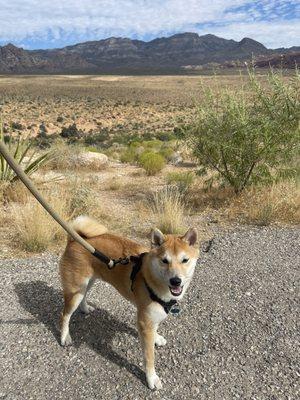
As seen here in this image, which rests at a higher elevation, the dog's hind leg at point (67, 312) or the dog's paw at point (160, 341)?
the dog's hind leg at point (67, 312)

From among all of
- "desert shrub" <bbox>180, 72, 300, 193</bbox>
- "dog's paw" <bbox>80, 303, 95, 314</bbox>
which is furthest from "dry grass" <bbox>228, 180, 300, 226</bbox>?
"dog's paw" <bbox>80, 303, 95, 314</bbox>

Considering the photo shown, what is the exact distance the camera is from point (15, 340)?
4352mm

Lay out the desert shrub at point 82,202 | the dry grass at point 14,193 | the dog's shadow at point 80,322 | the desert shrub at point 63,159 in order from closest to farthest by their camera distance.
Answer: the dog's shadow at point 80,322
the desert shrub at point 82,202
the dry grass at point 14,193
the desert shrub at point 63,159

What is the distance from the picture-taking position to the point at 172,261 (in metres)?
3.62

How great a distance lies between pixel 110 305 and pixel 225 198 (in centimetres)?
470

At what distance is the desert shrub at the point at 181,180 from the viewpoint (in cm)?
999

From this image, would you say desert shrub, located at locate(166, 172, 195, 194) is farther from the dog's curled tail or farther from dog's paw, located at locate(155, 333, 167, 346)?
dog's paw, located at locate(155, 333, 167, 346)

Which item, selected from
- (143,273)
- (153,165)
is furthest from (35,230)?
(153,165)

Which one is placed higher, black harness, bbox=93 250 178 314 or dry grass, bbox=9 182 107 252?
black harness, bbox=93 250 178 314

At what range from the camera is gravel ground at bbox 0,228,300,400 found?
12.4 ft

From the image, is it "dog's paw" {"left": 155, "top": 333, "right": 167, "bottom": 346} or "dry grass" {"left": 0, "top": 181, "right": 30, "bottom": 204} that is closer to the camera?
"dog's paw" {"left": 155, "top": 333, "right": 167, "bottom": 346}

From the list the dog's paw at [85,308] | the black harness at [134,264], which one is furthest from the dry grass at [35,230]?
the black harness at [134,264]

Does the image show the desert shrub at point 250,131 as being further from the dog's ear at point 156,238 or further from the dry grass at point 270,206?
the dog's ear at point 156,238

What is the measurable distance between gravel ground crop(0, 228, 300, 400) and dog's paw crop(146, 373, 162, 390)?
2.1 inches
